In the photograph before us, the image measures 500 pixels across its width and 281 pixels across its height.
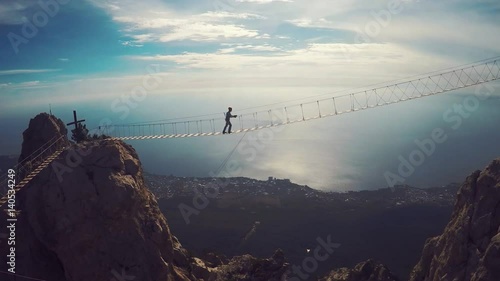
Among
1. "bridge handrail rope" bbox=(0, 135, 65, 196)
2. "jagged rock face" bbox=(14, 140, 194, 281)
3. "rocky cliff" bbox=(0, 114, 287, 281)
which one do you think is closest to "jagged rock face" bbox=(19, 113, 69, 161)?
"bridge handrail rope" bbox=(0, 135, 65, 196)

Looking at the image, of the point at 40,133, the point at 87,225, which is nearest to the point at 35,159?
the point at 40,133

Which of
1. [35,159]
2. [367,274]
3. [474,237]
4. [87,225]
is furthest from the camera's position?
[367,274]

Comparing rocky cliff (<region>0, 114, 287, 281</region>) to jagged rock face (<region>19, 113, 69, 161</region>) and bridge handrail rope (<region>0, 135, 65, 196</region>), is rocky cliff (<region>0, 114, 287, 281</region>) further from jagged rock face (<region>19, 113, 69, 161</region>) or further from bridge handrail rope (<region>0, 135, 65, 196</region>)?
jagged rock face (<region>19, 113, 69, 161</region>)

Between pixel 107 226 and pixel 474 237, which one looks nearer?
pixel 474 237

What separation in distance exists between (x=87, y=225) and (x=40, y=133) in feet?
26.6

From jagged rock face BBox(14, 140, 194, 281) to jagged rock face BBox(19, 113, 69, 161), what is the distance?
444 centimetres

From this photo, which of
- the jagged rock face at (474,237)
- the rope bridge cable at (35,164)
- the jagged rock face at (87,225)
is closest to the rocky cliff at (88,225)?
the jagged rock face at (87,225)

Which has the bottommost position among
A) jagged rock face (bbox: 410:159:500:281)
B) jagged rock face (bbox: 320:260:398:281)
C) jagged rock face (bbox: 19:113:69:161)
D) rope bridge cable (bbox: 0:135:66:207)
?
jagged rock face (bbox: 320:260:398:281)

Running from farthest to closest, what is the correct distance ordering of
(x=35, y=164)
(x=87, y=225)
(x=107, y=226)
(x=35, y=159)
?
(x=35, y=159), (x=35, y=164), (x=107, y=226), (x=87, y=225)

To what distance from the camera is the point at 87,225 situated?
16.3 metres

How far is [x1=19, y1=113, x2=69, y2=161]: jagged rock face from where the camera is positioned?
21281 mm

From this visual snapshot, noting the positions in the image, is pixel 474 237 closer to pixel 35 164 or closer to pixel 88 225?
pixel 88 225

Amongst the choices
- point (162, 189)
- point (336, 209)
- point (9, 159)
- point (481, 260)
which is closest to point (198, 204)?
point (162, 189)

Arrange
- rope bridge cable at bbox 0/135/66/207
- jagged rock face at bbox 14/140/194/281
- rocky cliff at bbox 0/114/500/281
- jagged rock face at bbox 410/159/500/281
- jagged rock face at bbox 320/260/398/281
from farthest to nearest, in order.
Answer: jagged rock face at bbox 320/260/398/281 < rope bridge cable at bbox 0/135/66/207 < jagged rock face at bbox 14/140/194/281 < rocky cliff at bbox 0/114/500/281 < jagged rock face at bbox 410/159/500/281
